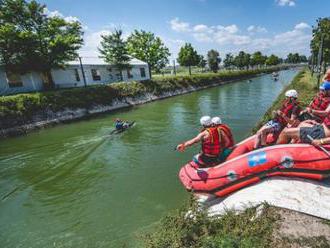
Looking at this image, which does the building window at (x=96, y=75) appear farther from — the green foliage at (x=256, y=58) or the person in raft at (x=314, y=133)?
the green foliage at (x=256, y=58)

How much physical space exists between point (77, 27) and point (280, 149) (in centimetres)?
2443

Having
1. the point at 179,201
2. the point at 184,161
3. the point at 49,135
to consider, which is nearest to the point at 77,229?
the point at 179,201

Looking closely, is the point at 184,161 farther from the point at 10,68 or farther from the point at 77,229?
the point at 10,68

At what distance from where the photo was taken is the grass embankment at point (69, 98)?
17812 mm

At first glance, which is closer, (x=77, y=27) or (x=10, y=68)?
(x=10, y=68)

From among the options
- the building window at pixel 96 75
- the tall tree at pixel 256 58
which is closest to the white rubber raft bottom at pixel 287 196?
the building window at pixel 96 75

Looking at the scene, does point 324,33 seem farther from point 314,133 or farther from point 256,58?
point 256,58

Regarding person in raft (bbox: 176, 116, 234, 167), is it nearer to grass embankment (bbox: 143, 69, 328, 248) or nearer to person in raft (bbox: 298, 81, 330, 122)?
grass embankment (bbox: 143, 69, 328, 248)

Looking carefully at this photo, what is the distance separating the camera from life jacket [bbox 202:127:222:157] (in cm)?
587

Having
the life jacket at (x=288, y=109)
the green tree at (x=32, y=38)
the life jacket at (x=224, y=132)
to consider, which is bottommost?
the life jacket at (x=224, y=132)

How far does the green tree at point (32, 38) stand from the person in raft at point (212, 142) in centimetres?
2019

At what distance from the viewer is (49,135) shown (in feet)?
53.1

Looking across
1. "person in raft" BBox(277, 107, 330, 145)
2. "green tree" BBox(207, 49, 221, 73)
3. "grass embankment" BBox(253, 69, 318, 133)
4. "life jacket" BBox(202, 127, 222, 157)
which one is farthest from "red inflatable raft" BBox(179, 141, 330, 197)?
"green tree" BBox(207, 49, 221, 73)

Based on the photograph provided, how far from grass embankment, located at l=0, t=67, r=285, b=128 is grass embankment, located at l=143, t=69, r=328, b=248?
17.2 meters
